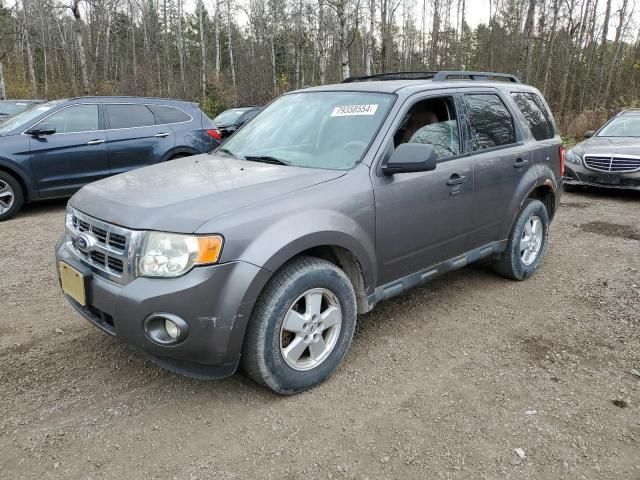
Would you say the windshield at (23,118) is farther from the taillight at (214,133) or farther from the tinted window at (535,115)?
the tinted window at (535,115)

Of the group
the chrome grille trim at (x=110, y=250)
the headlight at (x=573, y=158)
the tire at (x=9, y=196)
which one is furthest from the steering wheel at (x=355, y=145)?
the headlight at (x=573, y=158)

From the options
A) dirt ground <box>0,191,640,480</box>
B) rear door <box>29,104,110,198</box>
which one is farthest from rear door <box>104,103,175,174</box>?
dirt ground <box>0,191,640,480</box>

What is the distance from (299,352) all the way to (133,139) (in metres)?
6.06

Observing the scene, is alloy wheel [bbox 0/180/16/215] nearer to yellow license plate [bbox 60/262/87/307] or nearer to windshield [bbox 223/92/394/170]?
windshield [bbox 223/92/394/170]

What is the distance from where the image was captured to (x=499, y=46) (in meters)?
28.0

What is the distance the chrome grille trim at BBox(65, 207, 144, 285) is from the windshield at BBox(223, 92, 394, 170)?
1201 mm

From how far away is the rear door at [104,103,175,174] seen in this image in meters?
7.61

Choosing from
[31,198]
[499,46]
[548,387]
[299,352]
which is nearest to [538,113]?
[548,387]

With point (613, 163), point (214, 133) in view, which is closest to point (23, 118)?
point (214, 133)

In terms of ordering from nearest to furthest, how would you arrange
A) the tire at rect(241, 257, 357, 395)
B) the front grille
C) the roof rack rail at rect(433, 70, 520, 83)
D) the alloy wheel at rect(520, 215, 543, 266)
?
the tire at rect(241, 257, 357, 395)
the roof rack rail at rect(433, 70, 520, 83)
the alloy wheel at rect(520, 215, 543, 266)
the front grille

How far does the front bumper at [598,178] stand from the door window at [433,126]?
5741 millimetres

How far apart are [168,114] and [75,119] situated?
1463 millimetres

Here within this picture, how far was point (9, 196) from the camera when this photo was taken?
22.9ft

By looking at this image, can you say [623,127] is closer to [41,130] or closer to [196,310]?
[196,310]
